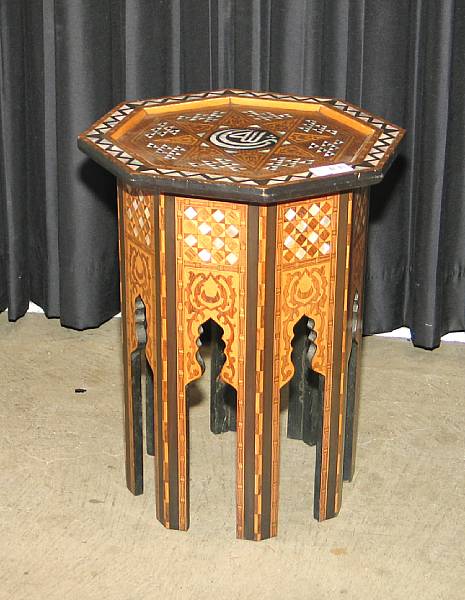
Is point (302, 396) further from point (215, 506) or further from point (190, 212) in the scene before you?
point (190, 212)

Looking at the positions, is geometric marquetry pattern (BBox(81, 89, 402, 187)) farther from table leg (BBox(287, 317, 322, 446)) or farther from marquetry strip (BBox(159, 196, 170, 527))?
table leg (BBox(287, 317, 322, 446))

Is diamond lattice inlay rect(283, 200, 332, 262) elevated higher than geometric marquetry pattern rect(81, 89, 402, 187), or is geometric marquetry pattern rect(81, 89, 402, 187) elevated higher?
geometric marquetry pattern rect(81, 89, 402, 187)

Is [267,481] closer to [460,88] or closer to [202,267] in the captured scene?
[202,267]

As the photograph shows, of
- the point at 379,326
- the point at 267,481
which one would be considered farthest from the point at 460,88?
the point at 267,481

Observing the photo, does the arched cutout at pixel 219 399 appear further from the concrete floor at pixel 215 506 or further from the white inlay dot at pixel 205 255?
the white inlay dot at pixel 205 255

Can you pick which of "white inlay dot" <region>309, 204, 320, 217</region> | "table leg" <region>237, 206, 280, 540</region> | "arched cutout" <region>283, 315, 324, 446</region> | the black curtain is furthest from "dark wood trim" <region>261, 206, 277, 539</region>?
the black curtain

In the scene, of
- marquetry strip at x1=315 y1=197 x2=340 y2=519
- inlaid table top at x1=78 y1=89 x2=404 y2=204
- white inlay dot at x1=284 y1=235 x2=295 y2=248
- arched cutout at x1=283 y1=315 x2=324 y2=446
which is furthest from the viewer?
arched cutout at x1=283 y1=315 x2=324 y2=446

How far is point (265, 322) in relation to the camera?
3006mm

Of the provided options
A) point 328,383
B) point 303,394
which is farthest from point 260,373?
point 303,394

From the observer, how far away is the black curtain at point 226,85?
402 cm

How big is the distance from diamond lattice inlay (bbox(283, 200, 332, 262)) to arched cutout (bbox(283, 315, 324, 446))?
64 cm

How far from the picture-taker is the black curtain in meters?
4.02

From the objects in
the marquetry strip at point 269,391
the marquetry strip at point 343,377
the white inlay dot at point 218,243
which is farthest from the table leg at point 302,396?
the white inlay dot at point 218,243

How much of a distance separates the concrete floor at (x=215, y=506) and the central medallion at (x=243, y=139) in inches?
39.8
